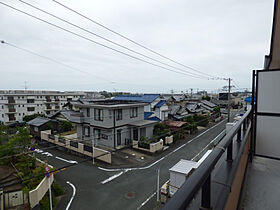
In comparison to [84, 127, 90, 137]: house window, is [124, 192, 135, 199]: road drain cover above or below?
below

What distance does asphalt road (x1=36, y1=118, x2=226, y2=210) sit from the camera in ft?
17.9

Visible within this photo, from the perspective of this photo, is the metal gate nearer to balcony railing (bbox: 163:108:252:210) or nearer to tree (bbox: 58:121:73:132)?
balcony railing (bbox: 163:108:252:210)

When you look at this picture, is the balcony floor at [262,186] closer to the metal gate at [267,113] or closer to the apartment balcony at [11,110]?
the metal gate at [267,113]

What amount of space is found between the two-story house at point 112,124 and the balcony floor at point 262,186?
8.76m

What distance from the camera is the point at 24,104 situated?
2231 centimetres

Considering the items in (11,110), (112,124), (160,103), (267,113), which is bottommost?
(112,124)

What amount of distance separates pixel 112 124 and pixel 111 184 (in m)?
4.81

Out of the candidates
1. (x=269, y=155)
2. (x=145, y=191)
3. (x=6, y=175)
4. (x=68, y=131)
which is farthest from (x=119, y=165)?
(x=68, y=131)

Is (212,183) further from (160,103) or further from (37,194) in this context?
(160,103)

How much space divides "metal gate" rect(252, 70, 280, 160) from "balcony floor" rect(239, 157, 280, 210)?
180 millimetres

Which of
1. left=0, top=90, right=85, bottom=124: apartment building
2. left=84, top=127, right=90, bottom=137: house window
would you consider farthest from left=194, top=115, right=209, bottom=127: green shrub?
left=0, top=90, right=85, bottom=124: apartment building

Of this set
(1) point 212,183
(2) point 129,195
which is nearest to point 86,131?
(2) point 129,195

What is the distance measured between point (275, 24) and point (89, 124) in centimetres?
1215

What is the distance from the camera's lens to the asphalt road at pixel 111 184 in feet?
17.9
